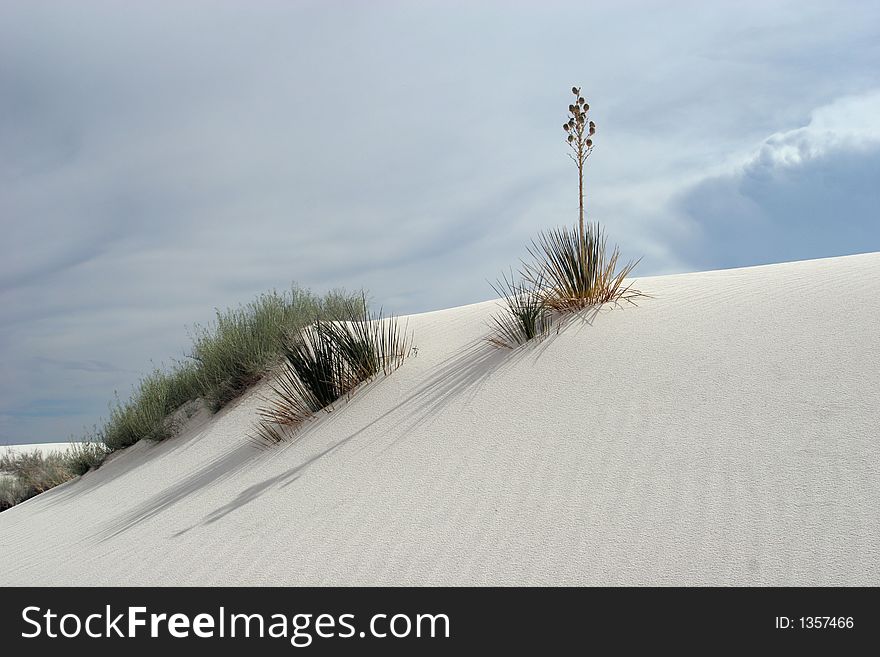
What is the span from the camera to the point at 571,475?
4.53 metres

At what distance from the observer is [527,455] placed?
498 centimetres

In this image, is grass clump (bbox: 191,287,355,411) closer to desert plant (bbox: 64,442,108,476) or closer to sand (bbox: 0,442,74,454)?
desert plant (bbox: 64,442,108,476)

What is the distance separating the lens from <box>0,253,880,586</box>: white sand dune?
3590mm

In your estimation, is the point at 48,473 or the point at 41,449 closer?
the point at 48,473

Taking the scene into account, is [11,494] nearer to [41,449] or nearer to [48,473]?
[48,473]

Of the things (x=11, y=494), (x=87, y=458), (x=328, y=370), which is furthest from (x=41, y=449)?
(x=328, y=370)

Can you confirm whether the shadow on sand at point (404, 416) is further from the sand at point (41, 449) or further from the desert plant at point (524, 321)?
the sand at point (41, 449)

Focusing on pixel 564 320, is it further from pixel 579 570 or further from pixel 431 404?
pixel 579 570

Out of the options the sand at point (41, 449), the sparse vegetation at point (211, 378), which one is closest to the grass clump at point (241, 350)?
the sparse vegetation at point (211, 378)

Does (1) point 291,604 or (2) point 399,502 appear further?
(2) point 399,502

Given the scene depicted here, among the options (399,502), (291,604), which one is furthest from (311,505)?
(291,604)

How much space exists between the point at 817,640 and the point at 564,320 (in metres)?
4.77

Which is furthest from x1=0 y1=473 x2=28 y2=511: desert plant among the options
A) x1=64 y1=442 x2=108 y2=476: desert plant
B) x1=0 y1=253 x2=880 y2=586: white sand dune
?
x1=0 y1=253 x2=880 y2=586: white sand dune

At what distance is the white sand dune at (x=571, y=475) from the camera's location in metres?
3.59
